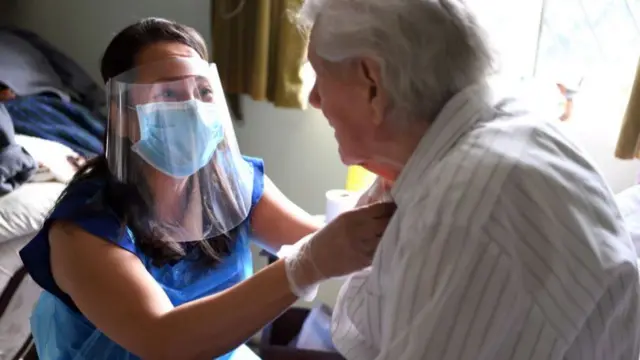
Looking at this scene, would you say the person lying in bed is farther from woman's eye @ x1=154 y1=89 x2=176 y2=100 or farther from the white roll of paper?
woman's eye @ x1=154 y1=89 x2=176 y2=100

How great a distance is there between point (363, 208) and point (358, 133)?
125mm

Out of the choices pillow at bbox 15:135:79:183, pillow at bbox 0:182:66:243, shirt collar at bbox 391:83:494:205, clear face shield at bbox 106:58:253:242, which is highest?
shirt collar at bbox 391:83:494:205

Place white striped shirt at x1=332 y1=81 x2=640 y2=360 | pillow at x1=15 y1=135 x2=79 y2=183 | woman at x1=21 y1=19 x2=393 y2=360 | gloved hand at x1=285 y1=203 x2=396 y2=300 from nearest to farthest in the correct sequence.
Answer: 1. white striped shirt at x1=332 y1=81 x2=640 y2=360
2. gloved hand at x1=285 y1=203 x2=396 y2=300
3. woman at x1=21 y1=19 x2=393 y2=360
4. pillow at x1=15 y1=135 x2=79 y2=183

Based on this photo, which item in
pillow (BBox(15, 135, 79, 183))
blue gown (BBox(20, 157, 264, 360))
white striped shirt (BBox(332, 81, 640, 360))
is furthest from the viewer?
pillow (BBox(15, 135, 79, 183))

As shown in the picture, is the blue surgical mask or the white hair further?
the blue surgical mask

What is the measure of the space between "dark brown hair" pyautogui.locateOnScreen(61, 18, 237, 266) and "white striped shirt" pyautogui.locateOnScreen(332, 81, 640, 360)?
573 mm

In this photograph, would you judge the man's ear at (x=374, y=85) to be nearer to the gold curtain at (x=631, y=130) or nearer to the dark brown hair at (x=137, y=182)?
the dark brown hair at (x=137, y=182)

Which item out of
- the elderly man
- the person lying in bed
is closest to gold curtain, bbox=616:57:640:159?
the elderly man

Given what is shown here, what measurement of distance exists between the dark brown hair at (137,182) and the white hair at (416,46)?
20.9 inches

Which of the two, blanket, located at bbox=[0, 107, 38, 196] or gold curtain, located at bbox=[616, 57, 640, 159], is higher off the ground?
gold curtain, located at bbox=[616, 57, 640, 159]

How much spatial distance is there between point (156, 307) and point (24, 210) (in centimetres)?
93

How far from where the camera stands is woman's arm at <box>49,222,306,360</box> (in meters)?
1.12

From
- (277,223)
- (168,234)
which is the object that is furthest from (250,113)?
(168,234)

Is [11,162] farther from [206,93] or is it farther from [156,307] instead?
[156,307]
